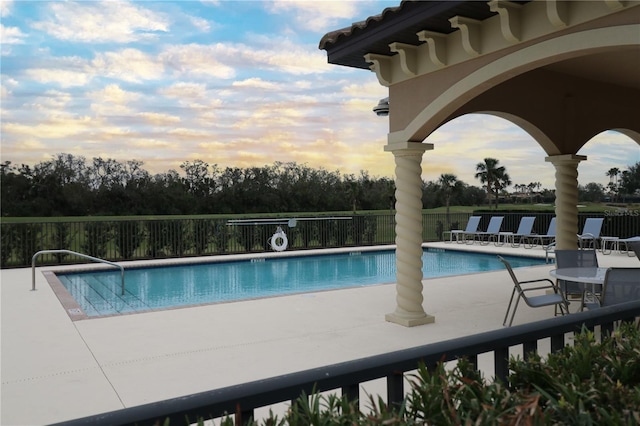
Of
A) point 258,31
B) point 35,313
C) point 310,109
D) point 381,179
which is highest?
point 258,31

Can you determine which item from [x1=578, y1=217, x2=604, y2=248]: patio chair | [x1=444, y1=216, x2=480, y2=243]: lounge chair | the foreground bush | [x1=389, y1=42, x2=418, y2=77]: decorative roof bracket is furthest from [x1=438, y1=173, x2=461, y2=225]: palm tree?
the foreground bush

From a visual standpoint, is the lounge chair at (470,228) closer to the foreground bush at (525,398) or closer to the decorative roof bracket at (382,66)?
the decorative roof bracket at (382,66)

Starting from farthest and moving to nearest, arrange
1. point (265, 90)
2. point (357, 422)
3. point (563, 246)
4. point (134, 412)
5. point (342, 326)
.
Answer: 1. point (265, 90)
2. point (563, 246)
3. point (342, 326)
4. point (357, 422)
5. point (134, 412)

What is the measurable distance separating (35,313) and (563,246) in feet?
26.3

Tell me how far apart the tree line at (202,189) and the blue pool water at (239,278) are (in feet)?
33.3

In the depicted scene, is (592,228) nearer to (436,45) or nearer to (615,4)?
(436,45)

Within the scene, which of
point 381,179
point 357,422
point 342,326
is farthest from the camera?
point 381,179

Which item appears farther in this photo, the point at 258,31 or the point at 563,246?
the point at 258,31

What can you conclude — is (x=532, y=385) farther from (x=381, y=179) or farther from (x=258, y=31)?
(x=381, y=179)

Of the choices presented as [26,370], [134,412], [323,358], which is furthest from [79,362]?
[134,412]

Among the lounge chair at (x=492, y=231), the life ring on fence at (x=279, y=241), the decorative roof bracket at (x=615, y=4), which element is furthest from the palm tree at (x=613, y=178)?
the decorative roof bracket at (x=615, y=4)

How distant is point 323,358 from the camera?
4.83m

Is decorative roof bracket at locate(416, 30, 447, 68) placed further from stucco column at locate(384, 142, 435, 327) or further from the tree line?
the tree line

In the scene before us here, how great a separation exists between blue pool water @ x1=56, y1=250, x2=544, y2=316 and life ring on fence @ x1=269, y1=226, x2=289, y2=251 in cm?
102
